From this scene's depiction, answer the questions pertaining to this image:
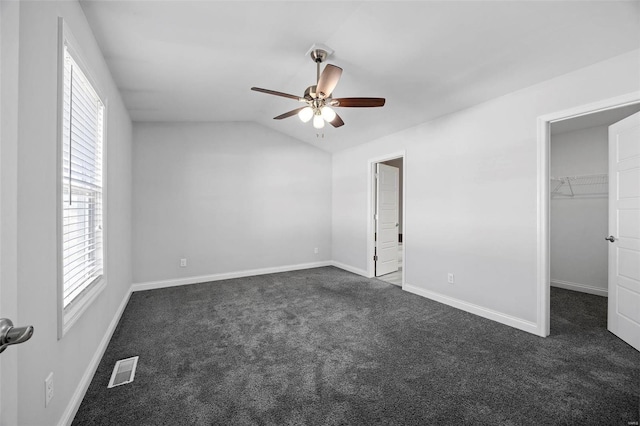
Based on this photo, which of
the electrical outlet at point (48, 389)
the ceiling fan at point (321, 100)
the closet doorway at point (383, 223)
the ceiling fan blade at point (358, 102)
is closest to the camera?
the electrical outlet at point (48, 389)

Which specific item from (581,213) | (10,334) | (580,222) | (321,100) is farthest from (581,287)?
(10,334)

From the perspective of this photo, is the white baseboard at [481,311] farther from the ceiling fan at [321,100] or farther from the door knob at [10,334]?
the door knob at [10,334]

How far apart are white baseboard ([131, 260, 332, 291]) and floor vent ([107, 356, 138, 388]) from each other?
2273mm

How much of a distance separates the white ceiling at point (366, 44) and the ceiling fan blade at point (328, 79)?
467 millimetres

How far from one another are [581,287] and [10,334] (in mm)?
5713

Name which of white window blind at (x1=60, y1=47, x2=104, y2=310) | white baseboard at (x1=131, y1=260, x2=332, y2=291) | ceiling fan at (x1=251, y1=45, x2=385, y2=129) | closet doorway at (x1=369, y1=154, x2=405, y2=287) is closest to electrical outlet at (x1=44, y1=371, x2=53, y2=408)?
white window blind at (x1=60, y1=47, x2=104, y2=310)

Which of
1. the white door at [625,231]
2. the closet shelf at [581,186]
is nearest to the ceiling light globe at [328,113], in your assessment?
the white door at [625,231]

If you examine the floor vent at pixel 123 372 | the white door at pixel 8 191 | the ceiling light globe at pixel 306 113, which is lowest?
the floor vent at pixel 123 372

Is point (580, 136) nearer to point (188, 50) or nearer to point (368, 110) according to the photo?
point (368, 110)

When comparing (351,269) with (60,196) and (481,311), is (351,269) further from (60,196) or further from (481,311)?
(60,196)

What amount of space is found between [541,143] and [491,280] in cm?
149

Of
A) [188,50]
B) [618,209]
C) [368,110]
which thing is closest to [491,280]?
[618,209]

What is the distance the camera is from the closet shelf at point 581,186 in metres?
3.96

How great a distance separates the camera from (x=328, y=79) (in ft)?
7.43
